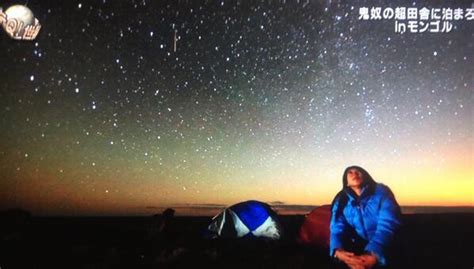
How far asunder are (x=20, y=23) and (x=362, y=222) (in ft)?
13.2

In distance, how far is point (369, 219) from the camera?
507 cm

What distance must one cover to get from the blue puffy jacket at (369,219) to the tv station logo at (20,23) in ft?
11.9

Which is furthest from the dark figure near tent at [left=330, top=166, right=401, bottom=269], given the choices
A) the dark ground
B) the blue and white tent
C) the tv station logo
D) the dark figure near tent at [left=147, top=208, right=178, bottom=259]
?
the tv station logo

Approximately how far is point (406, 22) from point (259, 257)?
2.78 meters

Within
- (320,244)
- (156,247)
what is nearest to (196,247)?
(156,247)

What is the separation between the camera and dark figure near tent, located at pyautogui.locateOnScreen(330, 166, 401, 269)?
4914mm

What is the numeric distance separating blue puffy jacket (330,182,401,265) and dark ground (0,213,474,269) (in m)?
0.17

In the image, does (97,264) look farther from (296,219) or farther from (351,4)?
(351,4)

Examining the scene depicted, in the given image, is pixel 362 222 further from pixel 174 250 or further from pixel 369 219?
pixel 174 250

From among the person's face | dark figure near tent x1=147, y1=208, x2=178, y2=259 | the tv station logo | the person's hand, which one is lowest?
the person's hand

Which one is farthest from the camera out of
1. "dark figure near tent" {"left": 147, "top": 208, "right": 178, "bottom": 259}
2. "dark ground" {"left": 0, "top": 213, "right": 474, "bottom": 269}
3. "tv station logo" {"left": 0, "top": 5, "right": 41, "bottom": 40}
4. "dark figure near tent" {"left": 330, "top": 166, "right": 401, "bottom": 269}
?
"tv station logo" {"left": 0, "top": 5, "right": 41, "bottom": 40}

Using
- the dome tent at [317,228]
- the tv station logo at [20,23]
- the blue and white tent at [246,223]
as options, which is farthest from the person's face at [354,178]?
the tv station logo at [20,23]

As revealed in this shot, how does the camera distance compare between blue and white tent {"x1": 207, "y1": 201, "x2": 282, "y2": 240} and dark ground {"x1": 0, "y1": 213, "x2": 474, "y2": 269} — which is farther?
blue and white tent {"x1": 207, "y1": 201, "x2": 282, "y2": 240}

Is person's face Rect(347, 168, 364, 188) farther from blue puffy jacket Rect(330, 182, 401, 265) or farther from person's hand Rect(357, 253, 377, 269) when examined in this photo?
person's hand Rect(357, 253, 377, 269)
